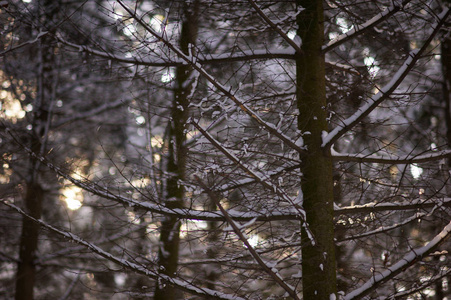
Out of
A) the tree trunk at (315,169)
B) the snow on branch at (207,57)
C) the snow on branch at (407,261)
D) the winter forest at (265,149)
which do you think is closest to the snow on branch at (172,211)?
the winter forest at (265,149)

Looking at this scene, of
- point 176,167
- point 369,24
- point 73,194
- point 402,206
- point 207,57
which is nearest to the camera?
point 369,24

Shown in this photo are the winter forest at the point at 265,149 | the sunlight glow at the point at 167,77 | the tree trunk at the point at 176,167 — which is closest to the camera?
the winter forest at the point at 265,149

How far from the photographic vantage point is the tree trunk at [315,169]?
9.32ft

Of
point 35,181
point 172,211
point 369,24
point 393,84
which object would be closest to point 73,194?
point 35,181

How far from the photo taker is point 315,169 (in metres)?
3.10

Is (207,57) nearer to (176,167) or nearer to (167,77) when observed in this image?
(167,77)

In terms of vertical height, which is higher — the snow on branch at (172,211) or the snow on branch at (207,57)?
the snow on branch at (207,57)

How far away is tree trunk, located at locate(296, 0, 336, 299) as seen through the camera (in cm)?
284

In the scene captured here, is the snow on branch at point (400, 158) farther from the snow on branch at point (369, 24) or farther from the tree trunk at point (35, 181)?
the tree trunk at point (35, 181)

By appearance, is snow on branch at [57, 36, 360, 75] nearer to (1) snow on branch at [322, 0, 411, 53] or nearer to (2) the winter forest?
(2) the winter forest

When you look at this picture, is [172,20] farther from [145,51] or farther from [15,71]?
[15,71]

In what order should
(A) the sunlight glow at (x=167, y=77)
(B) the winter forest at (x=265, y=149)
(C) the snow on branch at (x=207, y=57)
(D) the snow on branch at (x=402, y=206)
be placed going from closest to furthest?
(B) the winter forest at (x=265, y=149)
(D) the snow on branch at (x=402, y=206)
(C) the snow on branch at (x=207, y=57)
(A) the sunlight glow at (x=167, y=77)

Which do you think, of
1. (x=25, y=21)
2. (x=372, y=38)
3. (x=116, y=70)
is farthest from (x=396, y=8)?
(x=25, y=21)

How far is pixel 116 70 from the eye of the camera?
3.86m
